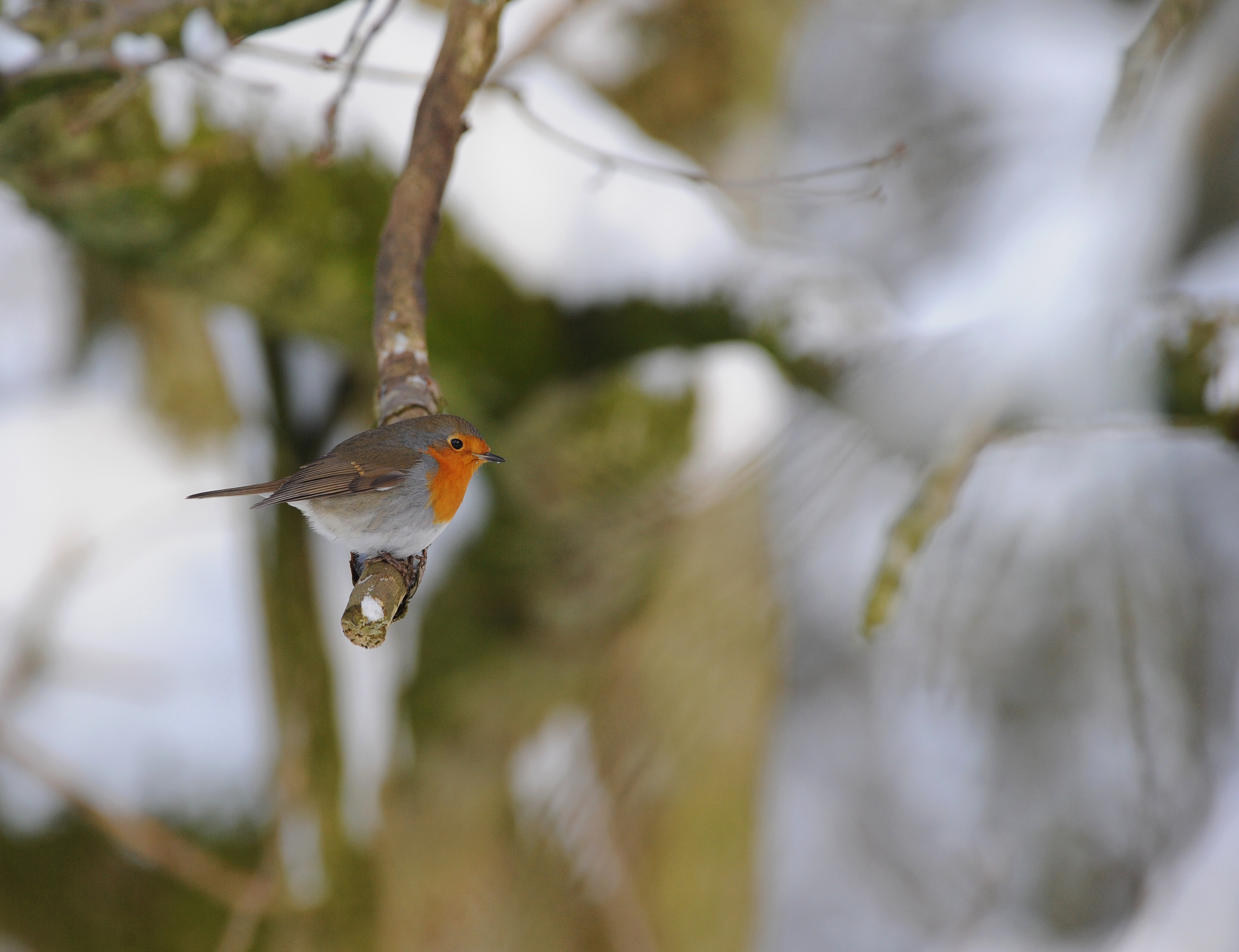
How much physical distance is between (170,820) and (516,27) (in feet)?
10.3

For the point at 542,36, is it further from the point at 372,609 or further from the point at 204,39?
the point at 372,609

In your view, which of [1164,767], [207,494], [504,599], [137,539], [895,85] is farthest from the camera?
[895,85]

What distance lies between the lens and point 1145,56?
4.51 feet

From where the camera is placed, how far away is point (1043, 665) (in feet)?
8.41

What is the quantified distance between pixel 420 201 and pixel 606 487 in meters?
1.63

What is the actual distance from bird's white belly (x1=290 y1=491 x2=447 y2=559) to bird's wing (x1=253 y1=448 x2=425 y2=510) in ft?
0.06

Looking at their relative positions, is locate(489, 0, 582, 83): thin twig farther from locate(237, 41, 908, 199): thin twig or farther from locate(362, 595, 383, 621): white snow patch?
locate(362, 595, 383, 621): white snow patch

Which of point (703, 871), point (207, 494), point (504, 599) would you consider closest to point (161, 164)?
point (207, 494)

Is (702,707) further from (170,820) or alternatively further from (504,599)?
(170,820)

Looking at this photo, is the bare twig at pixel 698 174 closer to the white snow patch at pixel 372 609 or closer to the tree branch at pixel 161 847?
the white snow patch at pixel 372 609

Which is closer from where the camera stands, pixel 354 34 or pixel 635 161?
pixel 354 34

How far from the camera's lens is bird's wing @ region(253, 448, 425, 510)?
1.44 m

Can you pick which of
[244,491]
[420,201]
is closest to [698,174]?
[420,201]

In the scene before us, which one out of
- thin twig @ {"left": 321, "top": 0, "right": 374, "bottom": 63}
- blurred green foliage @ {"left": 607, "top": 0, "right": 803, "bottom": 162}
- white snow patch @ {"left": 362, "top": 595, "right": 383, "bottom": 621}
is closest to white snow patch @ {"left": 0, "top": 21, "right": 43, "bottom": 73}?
thin twig @ {"left": 321, "top": 0, "right": 374, "bottom": 63}
